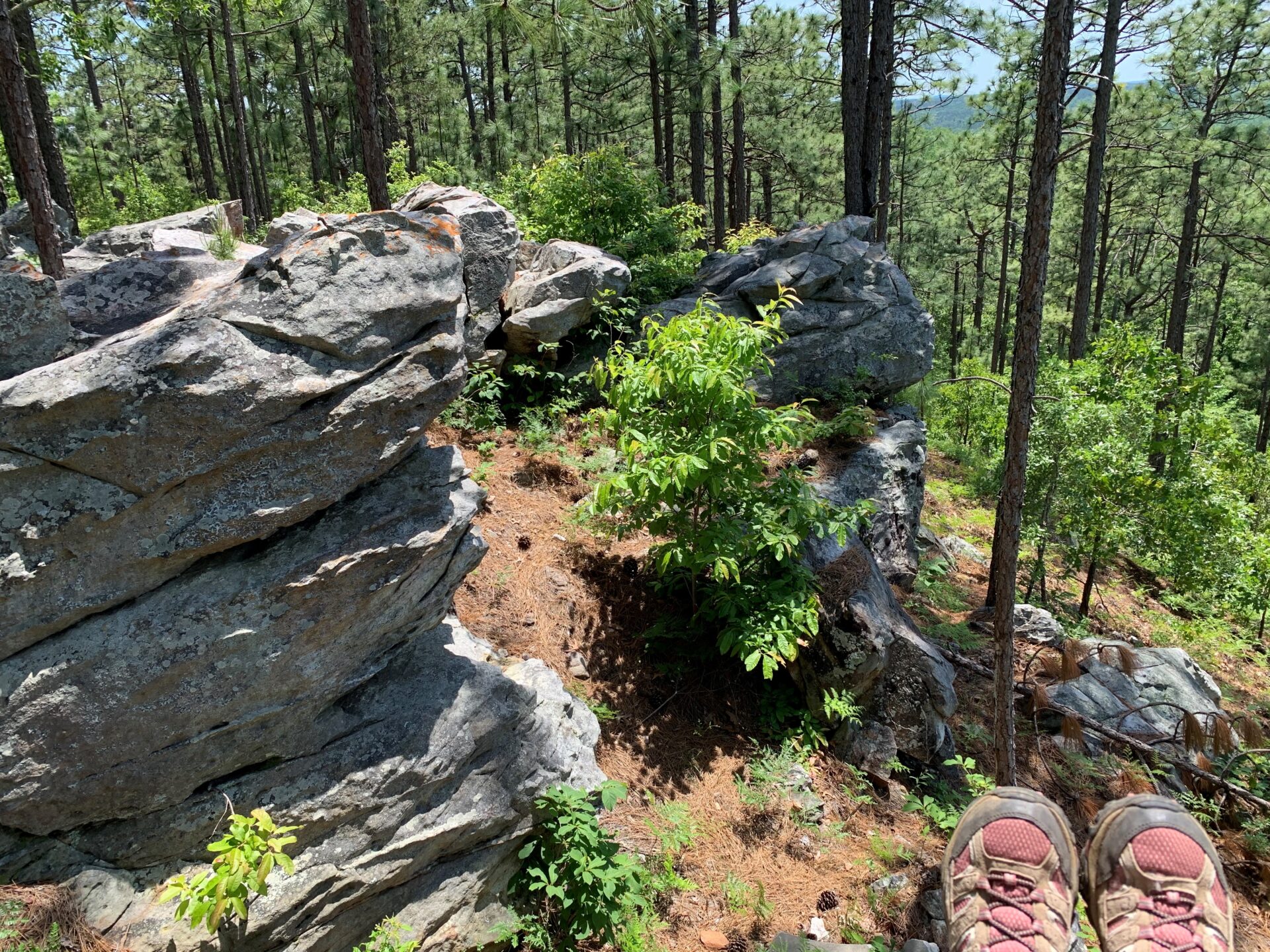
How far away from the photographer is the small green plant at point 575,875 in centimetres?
405

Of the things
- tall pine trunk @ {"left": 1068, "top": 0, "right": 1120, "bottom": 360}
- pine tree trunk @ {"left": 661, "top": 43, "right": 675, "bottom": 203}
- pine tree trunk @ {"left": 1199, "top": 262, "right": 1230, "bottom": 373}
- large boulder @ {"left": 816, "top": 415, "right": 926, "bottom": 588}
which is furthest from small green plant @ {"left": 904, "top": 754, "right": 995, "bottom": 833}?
pine tree trunk @ {"left": 1199, "top": 262, "right": 1230, "bottom": 373}

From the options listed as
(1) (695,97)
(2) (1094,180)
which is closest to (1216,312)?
(2) (1094,180)

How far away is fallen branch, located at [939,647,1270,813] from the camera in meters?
6.13

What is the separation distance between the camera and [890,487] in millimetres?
8320

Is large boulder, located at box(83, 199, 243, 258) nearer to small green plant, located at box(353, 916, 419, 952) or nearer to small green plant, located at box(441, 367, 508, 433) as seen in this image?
small green plant, located at box(441, 367, 508, 433)

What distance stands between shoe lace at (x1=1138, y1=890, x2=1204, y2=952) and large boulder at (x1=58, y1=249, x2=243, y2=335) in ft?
18.2

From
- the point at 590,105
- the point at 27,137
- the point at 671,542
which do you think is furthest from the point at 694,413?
the point at 590,105

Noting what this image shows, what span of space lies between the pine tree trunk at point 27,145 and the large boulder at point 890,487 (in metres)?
7.35

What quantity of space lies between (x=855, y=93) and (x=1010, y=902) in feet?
36.8

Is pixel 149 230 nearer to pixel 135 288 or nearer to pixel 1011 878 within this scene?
pixel 135 288

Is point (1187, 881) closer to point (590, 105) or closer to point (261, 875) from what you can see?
point (261, 875)

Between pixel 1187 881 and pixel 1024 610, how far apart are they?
6479 millimetres

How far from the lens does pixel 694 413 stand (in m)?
5.41

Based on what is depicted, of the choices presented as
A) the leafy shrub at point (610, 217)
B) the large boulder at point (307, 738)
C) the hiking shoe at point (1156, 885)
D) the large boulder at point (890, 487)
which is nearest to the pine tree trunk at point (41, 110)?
the leafy shrub at point (610, 217)
